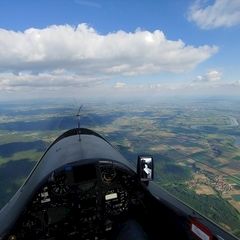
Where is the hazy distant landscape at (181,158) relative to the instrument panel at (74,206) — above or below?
below

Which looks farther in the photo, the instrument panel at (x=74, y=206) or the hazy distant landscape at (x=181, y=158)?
the hazy distant landscape at (x=181, y=158)

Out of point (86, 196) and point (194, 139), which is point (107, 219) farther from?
point (194, 139)

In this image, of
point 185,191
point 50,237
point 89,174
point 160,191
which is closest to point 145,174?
point 160,191

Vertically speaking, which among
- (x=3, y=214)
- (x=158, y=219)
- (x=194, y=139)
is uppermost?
(x=3, y=214)

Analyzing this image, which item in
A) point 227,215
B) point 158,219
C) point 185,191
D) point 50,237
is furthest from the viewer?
point 185,191

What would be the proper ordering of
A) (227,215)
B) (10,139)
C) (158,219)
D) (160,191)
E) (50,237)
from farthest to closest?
(10,139), (227,215), (160,191), (158,219), (50,237)

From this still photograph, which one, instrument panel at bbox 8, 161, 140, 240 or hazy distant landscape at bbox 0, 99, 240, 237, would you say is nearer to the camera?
instrument panel at bbox 8, 161, 140, 240

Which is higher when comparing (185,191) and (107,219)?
(107,219)

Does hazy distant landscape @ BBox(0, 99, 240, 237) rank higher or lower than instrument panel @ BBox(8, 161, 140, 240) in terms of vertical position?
lower
